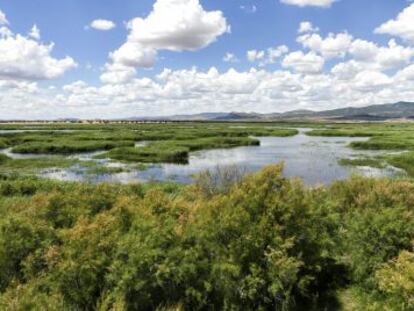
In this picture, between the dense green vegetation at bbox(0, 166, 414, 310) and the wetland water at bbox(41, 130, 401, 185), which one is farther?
the wetland water at bbox(41, 130, 401, 185)

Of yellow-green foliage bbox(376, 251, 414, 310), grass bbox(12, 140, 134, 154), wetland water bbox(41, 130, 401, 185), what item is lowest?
wetland water bbox(41, 130, 401, 185)

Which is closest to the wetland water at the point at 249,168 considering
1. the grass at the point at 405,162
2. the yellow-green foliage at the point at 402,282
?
the grass at the point at 405,162

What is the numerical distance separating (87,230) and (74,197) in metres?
6.02

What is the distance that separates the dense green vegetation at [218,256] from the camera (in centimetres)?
1412

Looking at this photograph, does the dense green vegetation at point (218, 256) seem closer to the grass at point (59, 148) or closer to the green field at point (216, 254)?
the green field at point (216, 254)

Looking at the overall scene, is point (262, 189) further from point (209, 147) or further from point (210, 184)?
point (209, 147)

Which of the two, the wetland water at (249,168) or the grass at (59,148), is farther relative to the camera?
the grass at (59,148)

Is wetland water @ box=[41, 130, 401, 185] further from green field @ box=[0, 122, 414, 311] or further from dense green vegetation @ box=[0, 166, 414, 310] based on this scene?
dense green vegetation @ box=[0, 166, 414, 310]

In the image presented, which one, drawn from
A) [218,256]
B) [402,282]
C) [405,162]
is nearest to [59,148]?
[405,162]

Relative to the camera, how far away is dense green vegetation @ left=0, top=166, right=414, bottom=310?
1412 centimetres

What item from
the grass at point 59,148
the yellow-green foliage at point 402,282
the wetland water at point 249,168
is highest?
the yellow-green foliage at point 402,282

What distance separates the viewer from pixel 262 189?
16.1 meters

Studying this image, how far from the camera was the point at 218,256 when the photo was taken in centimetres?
1516

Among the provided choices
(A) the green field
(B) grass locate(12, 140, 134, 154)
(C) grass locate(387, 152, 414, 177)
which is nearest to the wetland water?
(C) grass locate(387, 152, 414, 177)
